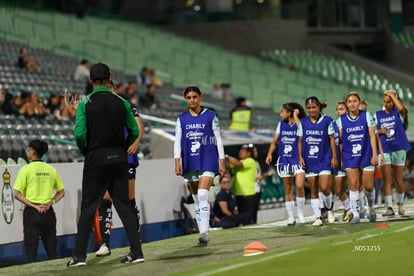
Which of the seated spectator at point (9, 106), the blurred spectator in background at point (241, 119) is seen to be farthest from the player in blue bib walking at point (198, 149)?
the blurred spectator in background at point (241, 119)

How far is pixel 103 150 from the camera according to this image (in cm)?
1259

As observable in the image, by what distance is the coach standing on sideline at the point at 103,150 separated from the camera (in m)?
12.6

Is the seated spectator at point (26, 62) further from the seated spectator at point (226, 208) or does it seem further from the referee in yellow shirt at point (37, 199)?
the referee in yellow shirt at point (37, 199)

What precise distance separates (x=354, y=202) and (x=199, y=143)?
344 cm

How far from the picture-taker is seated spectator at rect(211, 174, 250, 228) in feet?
72.3

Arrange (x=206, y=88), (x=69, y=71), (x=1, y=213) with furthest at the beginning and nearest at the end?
(x=206, y=88), (x=69, y=71), (x=1, y=213)

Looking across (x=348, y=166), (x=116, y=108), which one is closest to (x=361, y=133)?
(x=348, y=166)

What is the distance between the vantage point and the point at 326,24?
5366 cm

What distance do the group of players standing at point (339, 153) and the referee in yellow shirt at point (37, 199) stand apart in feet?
12.3

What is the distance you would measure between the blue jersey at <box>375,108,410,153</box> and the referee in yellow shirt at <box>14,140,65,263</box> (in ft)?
19.4

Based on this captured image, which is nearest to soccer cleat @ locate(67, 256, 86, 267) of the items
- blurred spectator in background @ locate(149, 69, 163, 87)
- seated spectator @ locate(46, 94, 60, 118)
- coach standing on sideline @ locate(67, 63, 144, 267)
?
coach standing on sideline @ locate(67, 63, 144, 267)

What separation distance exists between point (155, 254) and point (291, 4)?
4092 cm

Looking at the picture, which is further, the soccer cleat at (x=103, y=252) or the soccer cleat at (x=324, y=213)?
the soccer cleat at (x=324, y=213)

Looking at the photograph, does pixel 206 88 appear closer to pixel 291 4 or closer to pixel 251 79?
pixel 251 79
